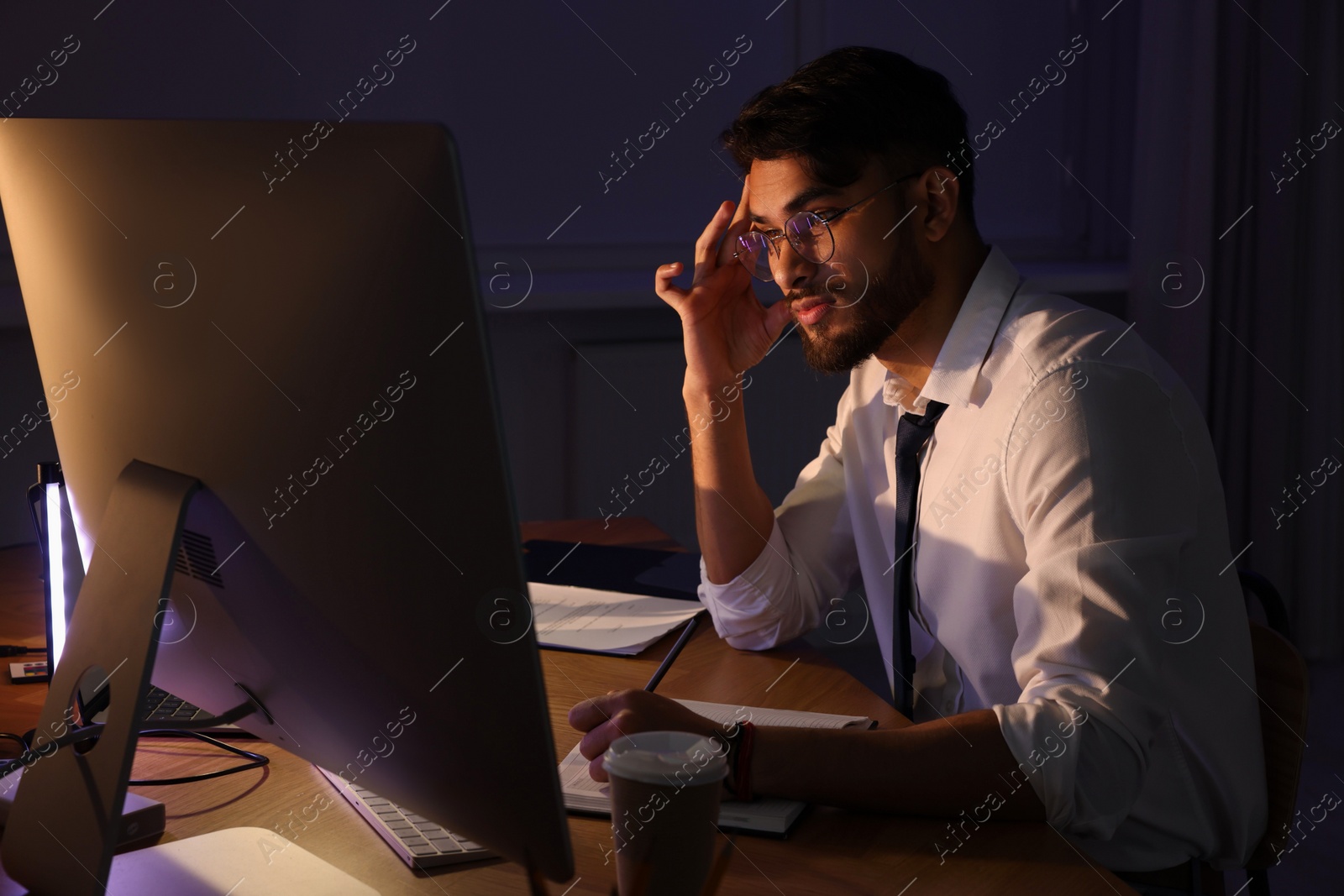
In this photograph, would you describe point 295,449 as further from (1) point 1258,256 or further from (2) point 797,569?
(1) point 1258,256

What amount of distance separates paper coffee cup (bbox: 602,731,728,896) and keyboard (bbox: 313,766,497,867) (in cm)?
15

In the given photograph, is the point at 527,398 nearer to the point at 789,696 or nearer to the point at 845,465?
the point at 845,465

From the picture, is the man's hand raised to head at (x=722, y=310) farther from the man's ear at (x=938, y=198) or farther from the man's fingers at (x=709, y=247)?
→ the man's ear at (x=938, y=198)

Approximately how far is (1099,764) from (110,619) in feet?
2.62

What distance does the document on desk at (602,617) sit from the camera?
1.38m

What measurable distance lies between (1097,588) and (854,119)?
70 cm

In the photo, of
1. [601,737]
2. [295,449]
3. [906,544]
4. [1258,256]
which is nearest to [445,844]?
[601,737]

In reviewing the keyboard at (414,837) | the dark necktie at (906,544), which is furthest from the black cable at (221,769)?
the dark necktie at (906,544)

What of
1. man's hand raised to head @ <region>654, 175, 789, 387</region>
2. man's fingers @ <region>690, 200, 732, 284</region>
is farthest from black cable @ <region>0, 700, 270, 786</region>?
man's fingers @ <region>690, 200, 732, 284</region>

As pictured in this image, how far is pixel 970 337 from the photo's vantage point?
1.37m

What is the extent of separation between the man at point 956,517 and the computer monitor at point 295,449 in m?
0.35

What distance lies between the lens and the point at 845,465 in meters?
1.62

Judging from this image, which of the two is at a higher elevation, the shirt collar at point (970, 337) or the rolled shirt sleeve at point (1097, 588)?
the shirt collar at point (970, 337)

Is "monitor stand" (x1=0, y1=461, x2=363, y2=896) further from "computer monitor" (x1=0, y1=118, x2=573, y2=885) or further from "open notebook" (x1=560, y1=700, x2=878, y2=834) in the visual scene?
"open notebook" (x1=560, y1=700, x2=878, y2=834)
